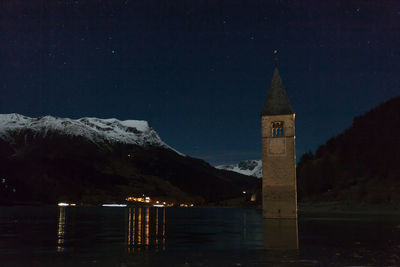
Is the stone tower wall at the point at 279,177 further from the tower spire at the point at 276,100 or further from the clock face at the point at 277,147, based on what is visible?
the tower spire at the point at 276,100

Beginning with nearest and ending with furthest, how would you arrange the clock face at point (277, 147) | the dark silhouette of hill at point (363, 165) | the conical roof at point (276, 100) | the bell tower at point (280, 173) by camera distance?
the bell tower at point (280, 173) → the clock face at point (277, 147) → the conical roof at point (276, 100) → the dark silhouette of hill at point (363, 165)

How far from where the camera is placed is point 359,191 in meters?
99.9

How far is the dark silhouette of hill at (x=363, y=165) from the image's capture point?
10000cm

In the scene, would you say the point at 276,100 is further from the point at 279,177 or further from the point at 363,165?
the point at 363,165

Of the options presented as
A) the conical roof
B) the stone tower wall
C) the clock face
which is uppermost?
the conical roof

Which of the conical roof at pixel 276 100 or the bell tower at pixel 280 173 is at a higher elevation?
the conical roof at pixel 276 100

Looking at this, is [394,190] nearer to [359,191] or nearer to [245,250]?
[359,191]

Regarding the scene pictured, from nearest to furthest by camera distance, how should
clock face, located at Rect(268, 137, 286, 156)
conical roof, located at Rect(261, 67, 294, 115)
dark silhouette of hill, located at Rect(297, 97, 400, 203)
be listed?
clock face, located at Rect(268, 137, 286, 156)
conical roof, located at Rect(261, 67, 294, 115)
dark silhouette of hill, located at Rect(297, 97, 400, 203)

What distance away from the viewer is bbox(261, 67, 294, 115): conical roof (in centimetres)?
5894

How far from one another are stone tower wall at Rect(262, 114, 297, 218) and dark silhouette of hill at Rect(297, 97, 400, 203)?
4326 cm

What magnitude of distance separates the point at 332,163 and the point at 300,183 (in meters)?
11.3

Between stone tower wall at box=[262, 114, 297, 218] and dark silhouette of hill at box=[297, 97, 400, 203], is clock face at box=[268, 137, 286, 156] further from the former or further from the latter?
dark silhouette of hill at box=[297, 97, 400, 203]

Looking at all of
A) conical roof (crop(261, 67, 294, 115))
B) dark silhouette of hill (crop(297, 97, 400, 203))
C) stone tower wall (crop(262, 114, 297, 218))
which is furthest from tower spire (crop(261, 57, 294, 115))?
dark silhouette of hill (crop(297, 97, 400, 203))

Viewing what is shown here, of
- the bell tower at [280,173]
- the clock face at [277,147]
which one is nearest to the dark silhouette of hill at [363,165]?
the bell tower at [280,173]
